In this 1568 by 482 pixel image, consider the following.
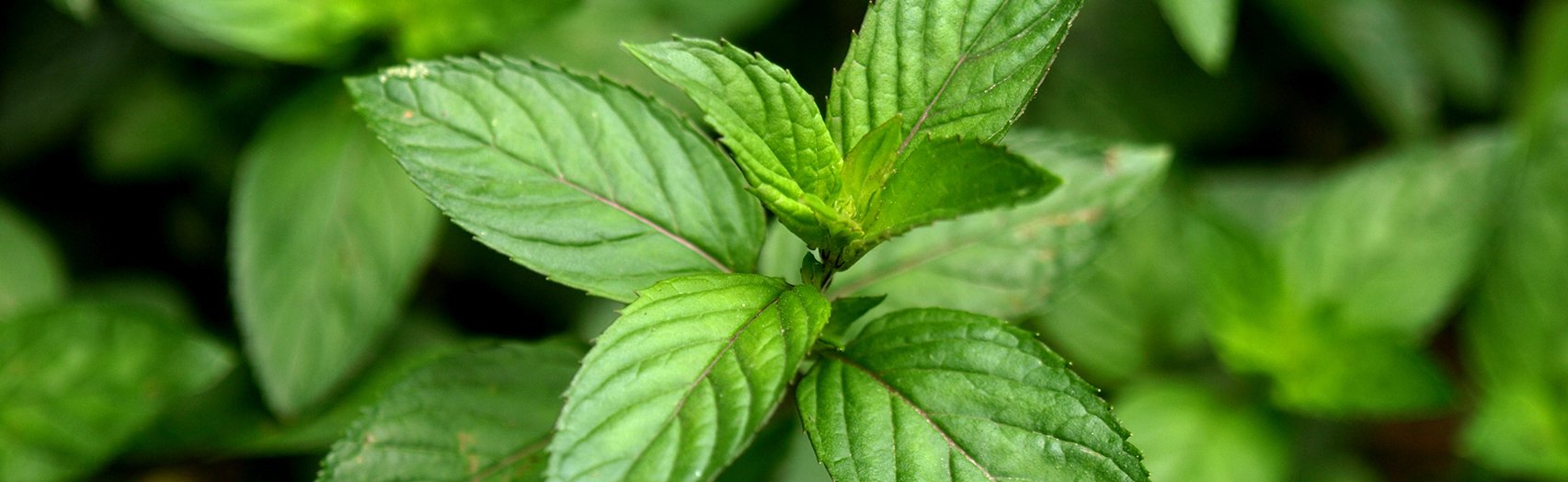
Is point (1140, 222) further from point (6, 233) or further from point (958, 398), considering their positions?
point (6, 233)

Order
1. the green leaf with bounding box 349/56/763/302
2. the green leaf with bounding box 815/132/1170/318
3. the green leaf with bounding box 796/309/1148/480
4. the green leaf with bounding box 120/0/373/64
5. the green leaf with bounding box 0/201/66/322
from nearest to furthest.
→ the green leaf with bounding box 796/309/1148/480 → the green leaf with bounding box 349/56/763/302 → the green leaf with bounding box 815/132/1170/318 → the green leaf with bounding box 120/0/373/64 → the green leaf with bounding box 0/201/66/322

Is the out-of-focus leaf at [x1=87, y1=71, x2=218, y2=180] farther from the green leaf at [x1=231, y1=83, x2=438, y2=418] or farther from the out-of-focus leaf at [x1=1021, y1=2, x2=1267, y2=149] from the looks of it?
the out-of-focus leaf at [x1=1021, y1=2, x2=1267, y2=149]

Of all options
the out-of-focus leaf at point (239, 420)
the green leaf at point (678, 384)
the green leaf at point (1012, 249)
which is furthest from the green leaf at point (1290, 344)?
the out-of-focus leaf at point (239, 420)

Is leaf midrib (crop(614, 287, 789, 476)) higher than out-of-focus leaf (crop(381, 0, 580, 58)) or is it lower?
lower

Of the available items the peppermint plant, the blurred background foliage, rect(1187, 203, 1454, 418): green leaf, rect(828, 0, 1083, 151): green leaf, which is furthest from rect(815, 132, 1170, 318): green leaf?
rect(1187, 203, 1454, 418): green leaf


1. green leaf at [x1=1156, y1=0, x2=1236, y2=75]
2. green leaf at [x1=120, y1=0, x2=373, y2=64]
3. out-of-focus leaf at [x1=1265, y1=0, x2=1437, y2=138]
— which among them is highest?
out-of-focus leaf at [x1=1265, y1=0, x2=1437, y2=138]

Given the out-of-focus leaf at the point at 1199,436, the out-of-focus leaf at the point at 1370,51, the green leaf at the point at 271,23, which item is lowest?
the green leaf at the point at 271,23

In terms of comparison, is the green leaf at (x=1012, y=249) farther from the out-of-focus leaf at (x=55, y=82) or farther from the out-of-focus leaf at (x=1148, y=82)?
the out-of-focus leaf at (x=55, y=82)
